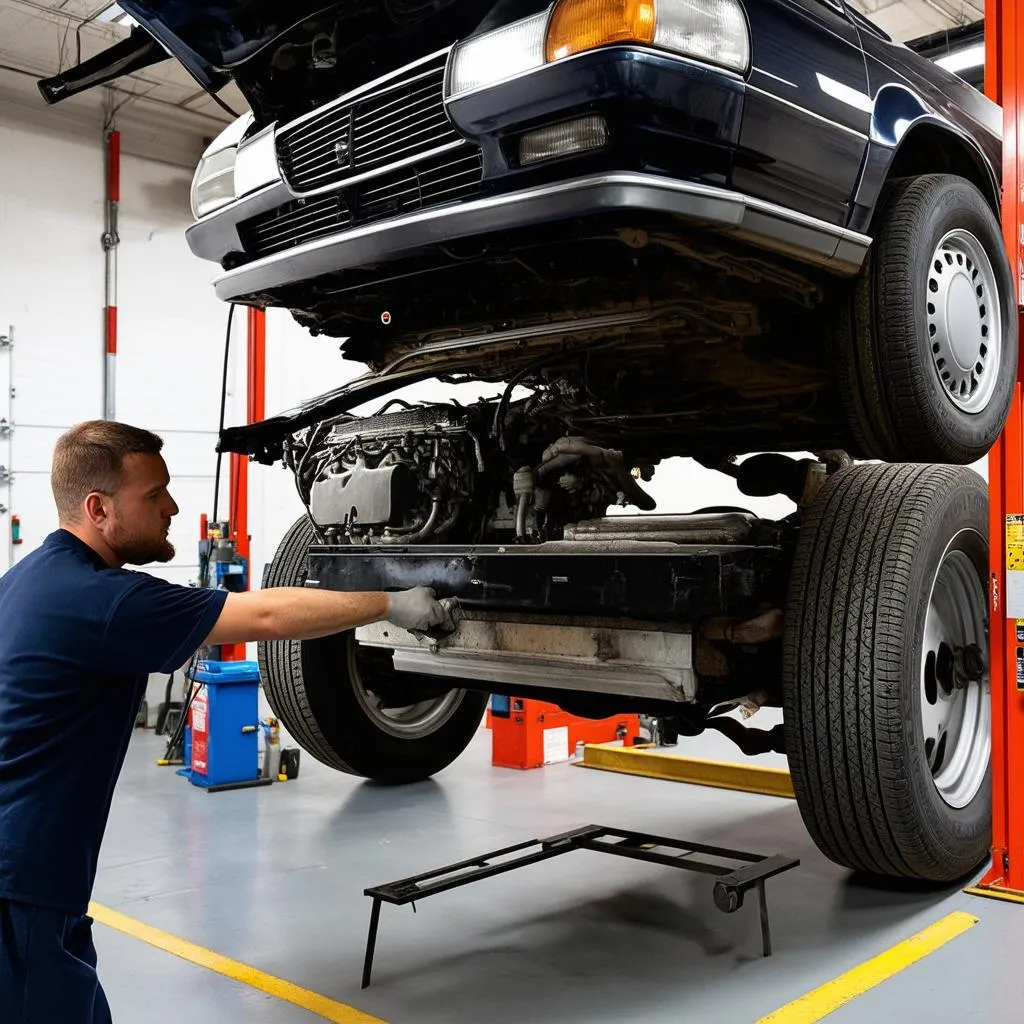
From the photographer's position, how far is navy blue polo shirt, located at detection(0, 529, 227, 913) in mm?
1755

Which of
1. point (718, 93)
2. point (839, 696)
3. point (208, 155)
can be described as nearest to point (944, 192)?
point (718, 93)

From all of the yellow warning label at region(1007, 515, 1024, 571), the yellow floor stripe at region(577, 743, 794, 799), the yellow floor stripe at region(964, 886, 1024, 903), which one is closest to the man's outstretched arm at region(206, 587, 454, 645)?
the yellow warning label at region(1007, 515, 1024, 571)

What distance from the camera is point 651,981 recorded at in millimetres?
2631

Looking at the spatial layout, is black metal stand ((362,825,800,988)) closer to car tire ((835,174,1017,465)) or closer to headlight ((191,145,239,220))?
car tire ((835,174,1017,465))

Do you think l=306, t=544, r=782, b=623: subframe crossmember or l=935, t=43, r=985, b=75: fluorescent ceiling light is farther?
l=935, t=43, r=985, b=75: fluorescent ceiling light

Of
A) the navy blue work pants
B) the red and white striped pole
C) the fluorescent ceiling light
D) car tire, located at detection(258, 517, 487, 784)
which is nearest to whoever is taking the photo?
the navy blue work pants

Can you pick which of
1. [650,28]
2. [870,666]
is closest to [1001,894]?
[870,666]

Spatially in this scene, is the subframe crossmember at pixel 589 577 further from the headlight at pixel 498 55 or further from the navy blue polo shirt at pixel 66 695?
the headlight at pixel 498 55

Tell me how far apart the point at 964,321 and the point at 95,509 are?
222 centimetres

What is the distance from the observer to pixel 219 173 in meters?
2.86

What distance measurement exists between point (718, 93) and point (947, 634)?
176 cm

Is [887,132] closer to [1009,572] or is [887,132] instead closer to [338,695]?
[1009,572]

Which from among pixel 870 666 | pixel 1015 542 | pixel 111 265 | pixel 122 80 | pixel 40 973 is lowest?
pixel 40 973

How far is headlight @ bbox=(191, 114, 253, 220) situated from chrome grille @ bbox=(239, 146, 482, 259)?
0.14 m
